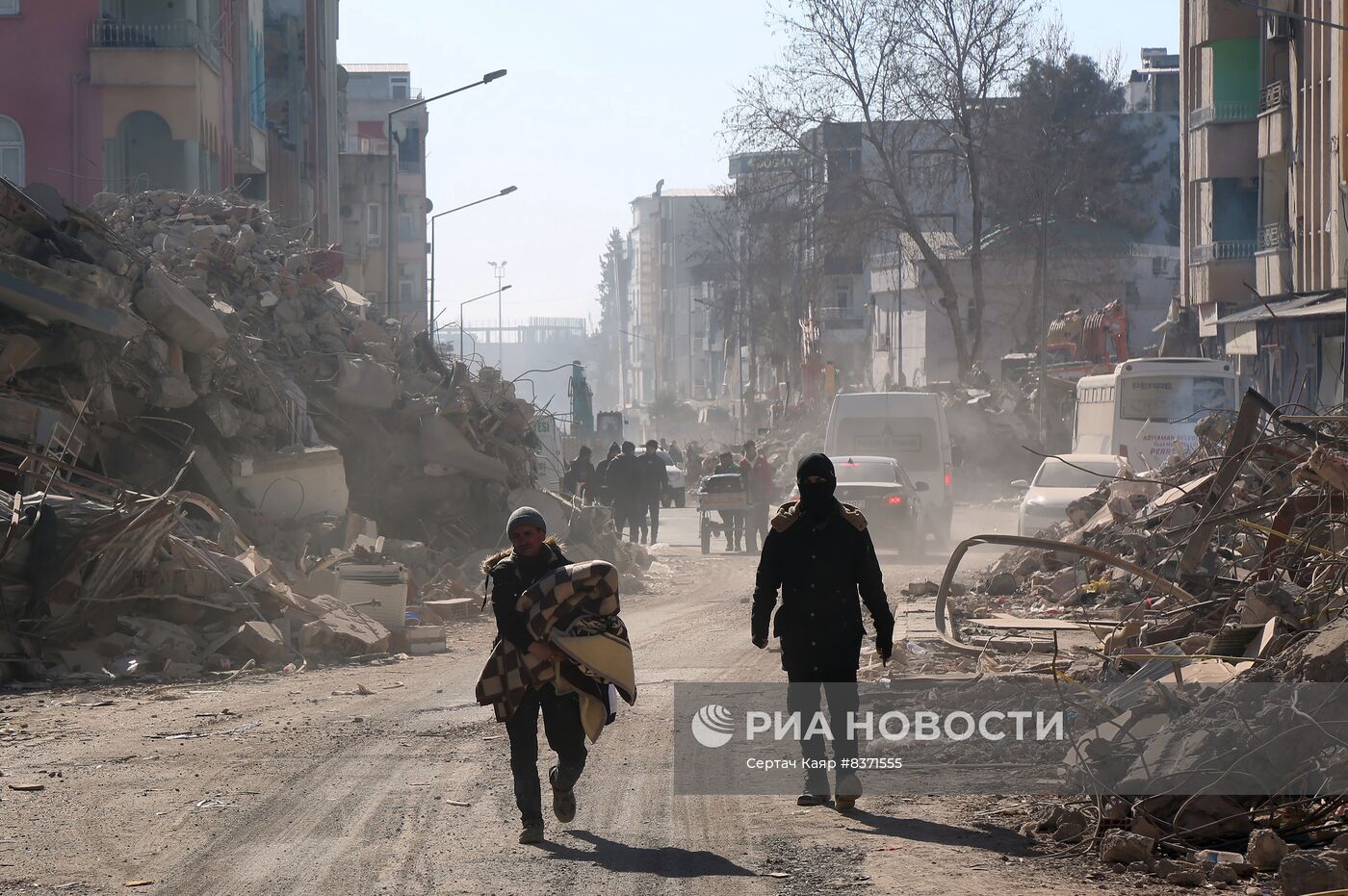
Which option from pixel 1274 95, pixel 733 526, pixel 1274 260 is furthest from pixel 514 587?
pixel 1274 95

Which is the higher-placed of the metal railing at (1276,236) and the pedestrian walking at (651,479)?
the metal railing at (1276,236)

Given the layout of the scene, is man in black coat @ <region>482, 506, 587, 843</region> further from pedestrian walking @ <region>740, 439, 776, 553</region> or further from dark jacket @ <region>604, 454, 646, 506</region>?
pedestrian walking @ <region>740, 439, 776, 553</region>

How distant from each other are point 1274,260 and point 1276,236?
0.81 meters

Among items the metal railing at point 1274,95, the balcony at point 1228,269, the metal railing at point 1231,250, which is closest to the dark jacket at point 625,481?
the metal railing at point 1274,95

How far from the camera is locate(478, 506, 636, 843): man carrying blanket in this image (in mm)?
6887

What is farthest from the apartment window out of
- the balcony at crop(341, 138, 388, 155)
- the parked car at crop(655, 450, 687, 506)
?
the parked car at crop(655, 450, 687, 506)

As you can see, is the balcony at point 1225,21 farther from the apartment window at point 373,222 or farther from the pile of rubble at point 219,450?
the apartment window at point 373,222

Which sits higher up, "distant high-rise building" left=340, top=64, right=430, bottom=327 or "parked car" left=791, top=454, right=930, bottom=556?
"distant high-rise building" left=340, top=64, right=430, bottom=327

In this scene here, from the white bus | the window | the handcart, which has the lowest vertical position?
the handcart

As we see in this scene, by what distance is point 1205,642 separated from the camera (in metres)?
8.85

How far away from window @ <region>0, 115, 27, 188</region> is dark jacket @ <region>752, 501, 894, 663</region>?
85.8ft

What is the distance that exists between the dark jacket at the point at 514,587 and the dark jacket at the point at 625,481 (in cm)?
1747

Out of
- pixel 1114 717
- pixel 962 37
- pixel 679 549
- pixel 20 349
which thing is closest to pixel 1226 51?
pixel 962 37

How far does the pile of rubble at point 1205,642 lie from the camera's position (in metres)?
6.27
